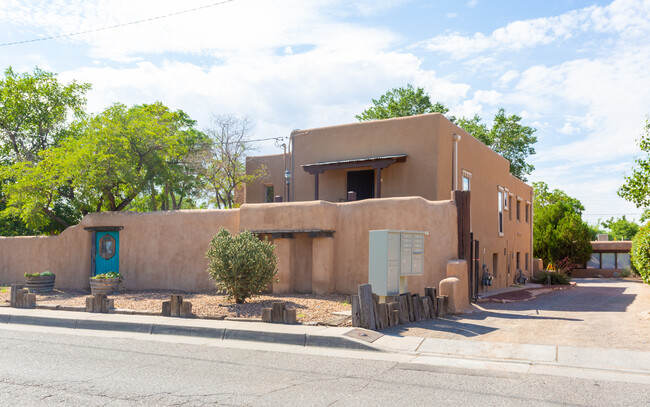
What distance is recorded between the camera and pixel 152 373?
724 centimetres

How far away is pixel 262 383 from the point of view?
670 cm

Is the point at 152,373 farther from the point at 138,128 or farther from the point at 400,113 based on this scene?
the point at 400,113

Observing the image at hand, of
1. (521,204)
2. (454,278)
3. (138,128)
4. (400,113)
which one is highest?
(400,113)

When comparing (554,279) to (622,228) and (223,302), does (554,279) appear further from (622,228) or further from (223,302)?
(622,228)

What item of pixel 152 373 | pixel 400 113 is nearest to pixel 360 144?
pixel 152 373

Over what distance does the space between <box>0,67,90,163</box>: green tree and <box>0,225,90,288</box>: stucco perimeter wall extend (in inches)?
440

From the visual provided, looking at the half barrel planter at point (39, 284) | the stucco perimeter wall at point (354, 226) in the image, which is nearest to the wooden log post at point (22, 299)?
the half barrel planter at point (39, 284)

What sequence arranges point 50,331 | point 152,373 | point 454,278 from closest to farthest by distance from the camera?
point 152,373, point 50,331, point 454,278

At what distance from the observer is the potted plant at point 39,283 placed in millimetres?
18125

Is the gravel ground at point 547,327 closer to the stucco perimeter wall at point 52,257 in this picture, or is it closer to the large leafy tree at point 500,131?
the stucco perimeter wall at point 52,257

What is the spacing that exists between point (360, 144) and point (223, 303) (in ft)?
29.9

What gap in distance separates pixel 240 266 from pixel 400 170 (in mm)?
8549

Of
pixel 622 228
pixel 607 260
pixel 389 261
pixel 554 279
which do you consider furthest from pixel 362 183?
pixel 622 228

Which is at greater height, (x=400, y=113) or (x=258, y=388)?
(x=400, y=113)
